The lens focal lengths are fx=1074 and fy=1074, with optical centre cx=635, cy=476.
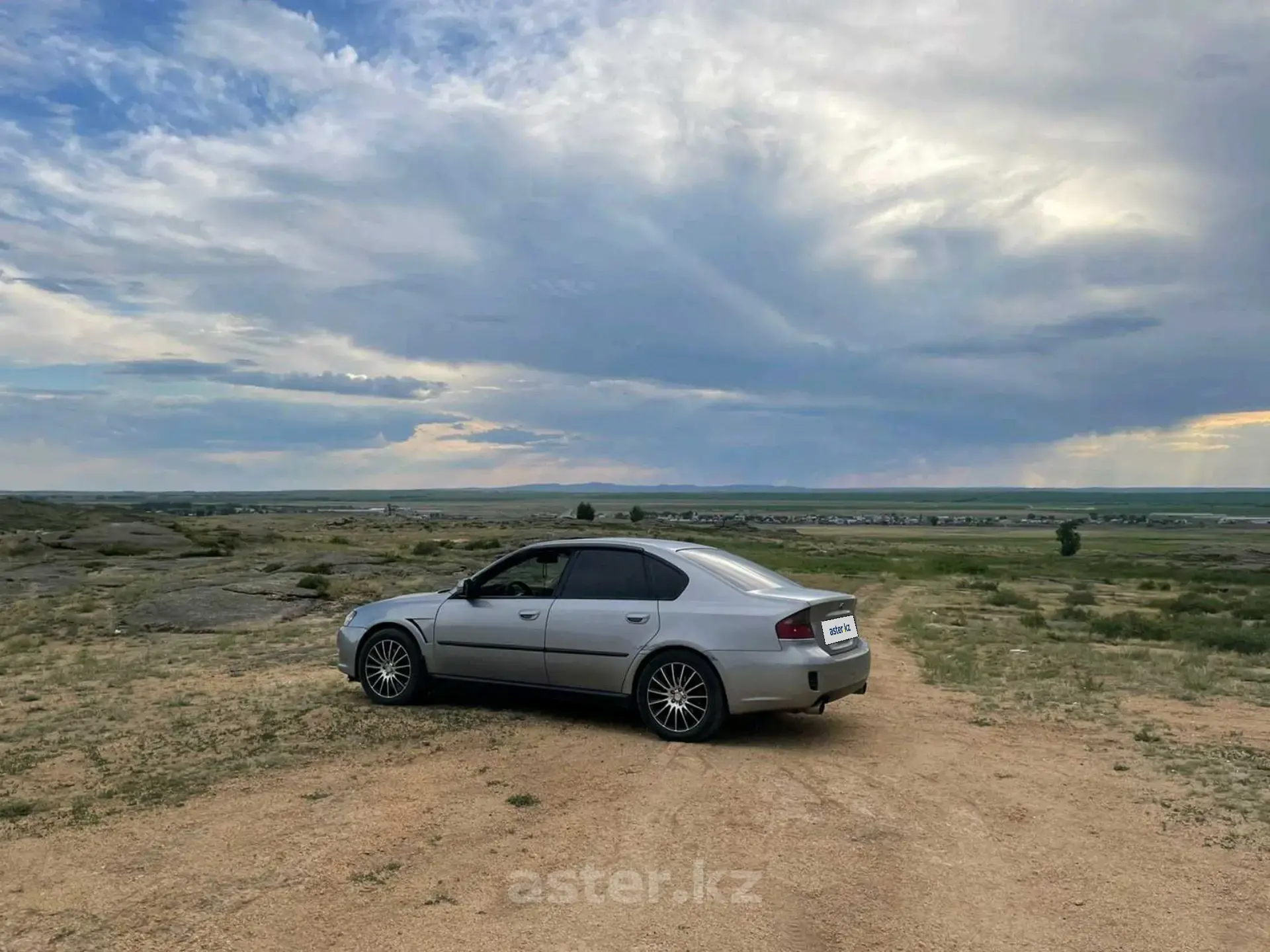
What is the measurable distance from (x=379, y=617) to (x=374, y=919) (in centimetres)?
530

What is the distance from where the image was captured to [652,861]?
5.68 m

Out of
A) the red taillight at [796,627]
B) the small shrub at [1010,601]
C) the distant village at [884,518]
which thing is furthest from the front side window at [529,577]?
the distant village at [884,518]

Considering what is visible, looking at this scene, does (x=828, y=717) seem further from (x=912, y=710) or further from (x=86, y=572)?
(x=86, y=572)

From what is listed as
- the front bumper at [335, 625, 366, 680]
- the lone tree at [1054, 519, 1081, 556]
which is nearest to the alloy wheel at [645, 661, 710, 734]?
the front bumper at [335, 625, 366, 680]

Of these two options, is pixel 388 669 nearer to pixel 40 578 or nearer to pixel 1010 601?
pixel 40 578

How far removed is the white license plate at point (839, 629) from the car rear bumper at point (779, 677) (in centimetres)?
17

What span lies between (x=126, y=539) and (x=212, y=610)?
18.6 meters

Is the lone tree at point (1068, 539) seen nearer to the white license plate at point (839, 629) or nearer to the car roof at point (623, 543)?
the white license plate at point (839, 629)

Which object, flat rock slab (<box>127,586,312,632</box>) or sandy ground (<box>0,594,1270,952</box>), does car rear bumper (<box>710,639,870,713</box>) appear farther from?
flat rock slab (<box>127,586,312,632</box>)

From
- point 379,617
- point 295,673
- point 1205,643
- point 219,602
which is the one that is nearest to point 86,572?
point 219,602

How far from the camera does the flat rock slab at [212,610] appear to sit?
673 inches

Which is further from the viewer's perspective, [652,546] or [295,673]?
[295,673]

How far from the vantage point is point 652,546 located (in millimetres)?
9258

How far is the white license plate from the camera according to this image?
850 centimetres
